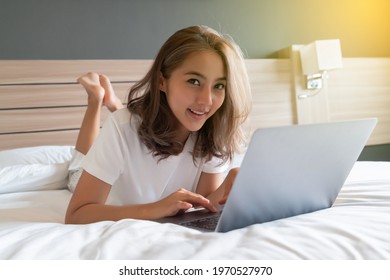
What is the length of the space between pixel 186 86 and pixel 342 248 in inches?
25.4

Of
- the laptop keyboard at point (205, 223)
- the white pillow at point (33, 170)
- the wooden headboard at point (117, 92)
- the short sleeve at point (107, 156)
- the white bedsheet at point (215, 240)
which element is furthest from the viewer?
the wooden headboard at point (117, 92)

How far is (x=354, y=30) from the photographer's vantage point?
341cm

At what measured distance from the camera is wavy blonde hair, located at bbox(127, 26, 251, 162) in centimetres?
115

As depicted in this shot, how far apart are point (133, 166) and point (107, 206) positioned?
0.22 meters

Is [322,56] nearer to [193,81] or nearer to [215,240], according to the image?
[193,81]

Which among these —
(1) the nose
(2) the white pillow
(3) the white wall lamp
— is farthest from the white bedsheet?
(3) the white wall lamp

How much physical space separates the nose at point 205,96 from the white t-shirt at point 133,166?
0.19 meters

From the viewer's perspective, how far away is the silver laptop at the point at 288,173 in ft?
2.33

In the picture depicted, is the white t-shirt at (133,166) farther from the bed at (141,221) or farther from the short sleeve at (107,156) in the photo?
the bed at (141,221)

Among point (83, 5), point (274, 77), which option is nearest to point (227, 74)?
point (83, 5)

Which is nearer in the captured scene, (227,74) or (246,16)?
(227,74)

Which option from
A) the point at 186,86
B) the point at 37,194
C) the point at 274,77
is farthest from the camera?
the point at 274,77

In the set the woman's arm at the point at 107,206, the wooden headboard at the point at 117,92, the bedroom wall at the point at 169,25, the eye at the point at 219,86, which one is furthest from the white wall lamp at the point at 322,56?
the woman's arm at the point at 107,206

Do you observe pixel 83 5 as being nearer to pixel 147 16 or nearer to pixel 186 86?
pixel 147 16
